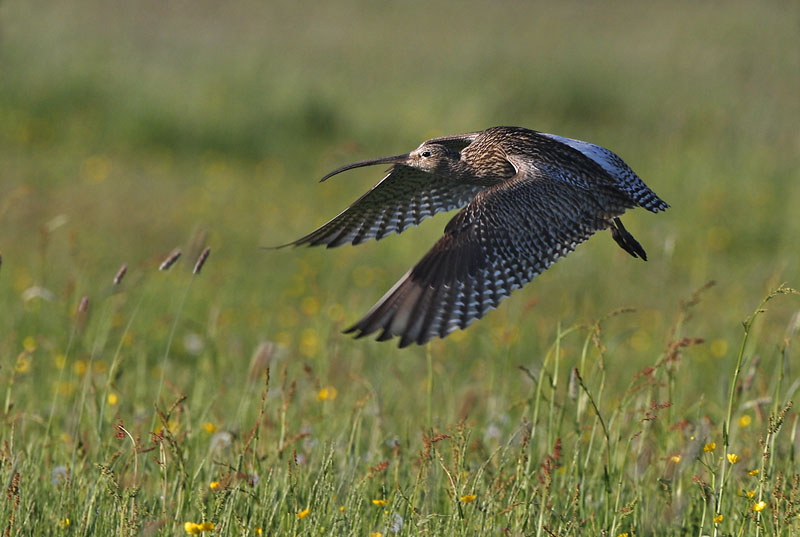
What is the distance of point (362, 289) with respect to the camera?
24.8 feet

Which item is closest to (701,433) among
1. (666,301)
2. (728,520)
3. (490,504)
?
(728,520)

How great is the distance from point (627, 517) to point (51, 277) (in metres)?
5.05

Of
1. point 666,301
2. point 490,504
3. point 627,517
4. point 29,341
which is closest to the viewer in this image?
point 490,504

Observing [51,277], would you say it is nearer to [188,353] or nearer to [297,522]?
[188,353]

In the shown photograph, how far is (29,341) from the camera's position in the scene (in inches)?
198

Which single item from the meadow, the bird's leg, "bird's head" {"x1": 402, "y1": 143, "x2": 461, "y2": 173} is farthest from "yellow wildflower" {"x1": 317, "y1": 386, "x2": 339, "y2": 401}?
the bird's leg

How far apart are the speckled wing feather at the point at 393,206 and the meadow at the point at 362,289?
402mm

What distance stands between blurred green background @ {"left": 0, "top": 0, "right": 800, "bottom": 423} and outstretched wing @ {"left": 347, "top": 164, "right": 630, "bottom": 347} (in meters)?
0.27

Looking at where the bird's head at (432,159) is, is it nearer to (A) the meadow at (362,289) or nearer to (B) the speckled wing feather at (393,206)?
(B) the speckled wing feather at (393,206)

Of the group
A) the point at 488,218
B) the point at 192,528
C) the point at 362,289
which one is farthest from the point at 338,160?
the point at 192,528

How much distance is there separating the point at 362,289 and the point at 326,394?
3.75 metres

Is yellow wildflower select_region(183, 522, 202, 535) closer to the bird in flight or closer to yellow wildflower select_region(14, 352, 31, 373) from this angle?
the bird in flight

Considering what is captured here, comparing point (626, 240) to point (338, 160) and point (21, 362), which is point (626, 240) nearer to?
point (21, 362)

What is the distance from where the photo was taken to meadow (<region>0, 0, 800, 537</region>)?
9.75ft
